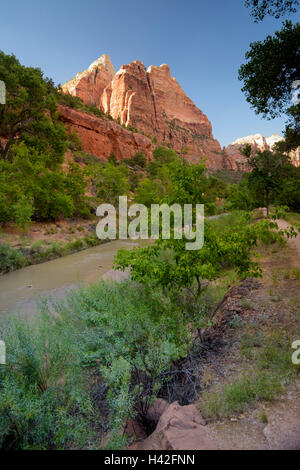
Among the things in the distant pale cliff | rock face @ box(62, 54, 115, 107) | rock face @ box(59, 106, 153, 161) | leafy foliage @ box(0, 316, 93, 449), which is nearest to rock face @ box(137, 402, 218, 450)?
leafy foliage @ box(0, 316, 93, 449)

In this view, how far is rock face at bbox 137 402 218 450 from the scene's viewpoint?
1.99m

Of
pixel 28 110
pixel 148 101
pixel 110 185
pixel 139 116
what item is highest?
pixel 148 101

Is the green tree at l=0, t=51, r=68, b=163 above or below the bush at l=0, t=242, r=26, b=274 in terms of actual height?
above

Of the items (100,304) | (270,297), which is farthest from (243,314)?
(100,304)

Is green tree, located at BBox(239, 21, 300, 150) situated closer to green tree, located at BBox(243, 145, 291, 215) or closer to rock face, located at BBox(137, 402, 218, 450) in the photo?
green tree, located at BBox(243, 145, 291, 215)

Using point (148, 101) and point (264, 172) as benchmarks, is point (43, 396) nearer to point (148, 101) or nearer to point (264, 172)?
point (264, 172)

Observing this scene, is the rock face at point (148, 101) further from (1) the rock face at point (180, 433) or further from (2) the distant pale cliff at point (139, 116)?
(1) the rock face at point (180, 433)

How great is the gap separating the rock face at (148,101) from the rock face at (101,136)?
2156 centimetres

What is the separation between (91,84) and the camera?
94625mm

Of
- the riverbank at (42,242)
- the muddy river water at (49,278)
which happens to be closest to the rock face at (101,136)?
the riverbank at (42,242)

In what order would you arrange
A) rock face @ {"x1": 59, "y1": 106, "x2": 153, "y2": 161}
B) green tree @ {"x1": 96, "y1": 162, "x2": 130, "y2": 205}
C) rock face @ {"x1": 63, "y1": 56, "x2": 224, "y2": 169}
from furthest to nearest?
rock face @ {"x1": 63, "y1": 56, "x2": 224, "y2": 169} → rock face @ {"x1": 59, "y1": 106, "x2": 153, "y2": 161} → green tree @ {"x1": 96, "y1": 162, "x2": 130, "y2": 205}

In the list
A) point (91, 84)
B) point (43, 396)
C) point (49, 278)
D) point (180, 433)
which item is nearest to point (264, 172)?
point (49, 278)

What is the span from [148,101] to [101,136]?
2367 inches

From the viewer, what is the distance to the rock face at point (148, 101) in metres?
88.4
